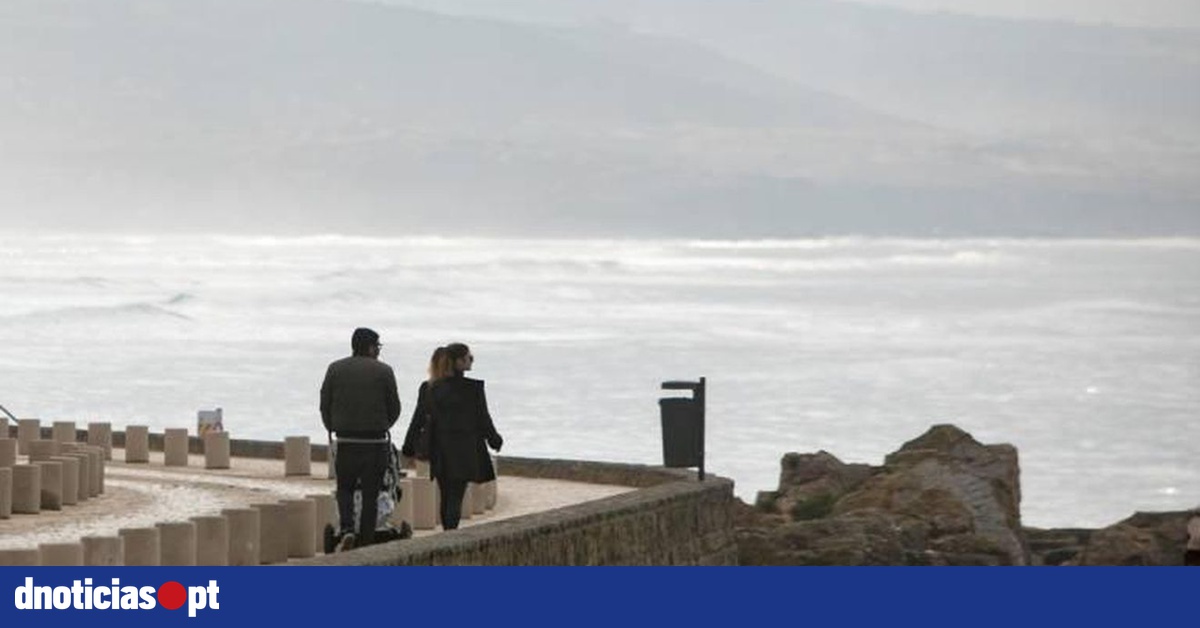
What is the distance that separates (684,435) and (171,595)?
14.6 m

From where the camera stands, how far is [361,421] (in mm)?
23406

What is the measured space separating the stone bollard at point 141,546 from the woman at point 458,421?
116 inches

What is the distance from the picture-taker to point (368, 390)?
2327 cm

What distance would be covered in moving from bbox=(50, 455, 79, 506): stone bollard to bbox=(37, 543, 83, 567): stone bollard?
8697mm

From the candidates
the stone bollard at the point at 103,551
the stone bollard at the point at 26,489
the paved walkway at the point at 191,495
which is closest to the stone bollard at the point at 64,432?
the paved walkway at the point at 191,495

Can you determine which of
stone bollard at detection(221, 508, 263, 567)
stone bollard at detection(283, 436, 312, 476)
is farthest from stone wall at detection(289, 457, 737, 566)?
stone bollard at detection(283, 436, 312, 476)

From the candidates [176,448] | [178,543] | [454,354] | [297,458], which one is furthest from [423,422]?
[176,448]

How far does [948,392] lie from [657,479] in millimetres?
156381

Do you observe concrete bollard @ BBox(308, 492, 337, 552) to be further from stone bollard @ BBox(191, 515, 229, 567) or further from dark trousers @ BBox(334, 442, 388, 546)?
dark trousers @ BBox(334, 442, 388, 546)

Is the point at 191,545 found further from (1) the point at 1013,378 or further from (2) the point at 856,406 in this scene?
(1) the point at 1013,378

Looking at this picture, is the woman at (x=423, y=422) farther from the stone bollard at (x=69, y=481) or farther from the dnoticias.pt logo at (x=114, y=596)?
the dnoticias.pt logo at (x=114, y=596)

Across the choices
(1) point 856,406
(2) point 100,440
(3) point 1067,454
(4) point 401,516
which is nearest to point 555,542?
(4) point 401,516

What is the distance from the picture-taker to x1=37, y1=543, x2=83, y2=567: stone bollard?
20641mm

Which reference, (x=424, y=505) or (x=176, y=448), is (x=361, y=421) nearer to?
(x=424, y=505)
